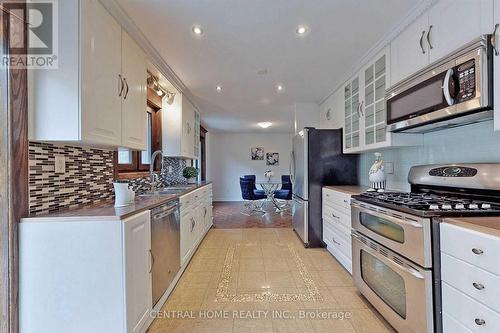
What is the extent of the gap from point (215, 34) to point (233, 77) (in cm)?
114

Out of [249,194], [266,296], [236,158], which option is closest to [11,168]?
[266,296]

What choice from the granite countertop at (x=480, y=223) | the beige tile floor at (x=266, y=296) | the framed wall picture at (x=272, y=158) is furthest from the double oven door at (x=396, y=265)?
the framed wall picture at (x=272, y=158)

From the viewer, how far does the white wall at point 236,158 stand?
907cm

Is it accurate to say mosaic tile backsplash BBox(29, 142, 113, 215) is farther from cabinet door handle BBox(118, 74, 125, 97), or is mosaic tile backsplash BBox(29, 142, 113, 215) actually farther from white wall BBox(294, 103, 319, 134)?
white wall BBox(294, 103, 319, 134)

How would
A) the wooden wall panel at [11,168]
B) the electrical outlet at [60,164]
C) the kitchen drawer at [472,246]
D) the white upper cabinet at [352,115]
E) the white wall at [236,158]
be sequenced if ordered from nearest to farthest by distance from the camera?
the kitchen drawer at [472,246] → the wooden wall panel at [11,168] → the electrical outlet at [60,164] → the white upper cabinet at [352,115] → the white wall at [236,158]

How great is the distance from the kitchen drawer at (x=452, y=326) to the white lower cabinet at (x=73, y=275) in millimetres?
1676

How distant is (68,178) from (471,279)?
237 centimetres

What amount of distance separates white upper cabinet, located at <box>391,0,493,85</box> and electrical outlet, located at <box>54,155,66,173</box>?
2630mm

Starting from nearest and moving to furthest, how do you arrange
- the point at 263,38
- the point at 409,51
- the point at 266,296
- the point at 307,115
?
the point at 409,51, the point at 266,296, the point at 263,38, the point at 307,115

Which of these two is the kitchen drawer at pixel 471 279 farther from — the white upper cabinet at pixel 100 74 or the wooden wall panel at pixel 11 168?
the wooden wall panel at pixel 11 168

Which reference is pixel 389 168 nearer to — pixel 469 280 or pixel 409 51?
pixel 409 51

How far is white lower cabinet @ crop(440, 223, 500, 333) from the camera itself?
1084mm

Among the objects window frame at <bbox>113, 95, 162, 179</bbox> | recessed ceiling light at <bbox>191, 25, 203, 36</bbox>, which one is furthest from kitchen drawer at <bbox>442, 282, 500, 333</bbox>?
window frame at <bbox>113, 95, 162, 179</bbox>

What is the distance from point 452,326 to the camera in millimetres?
1297
